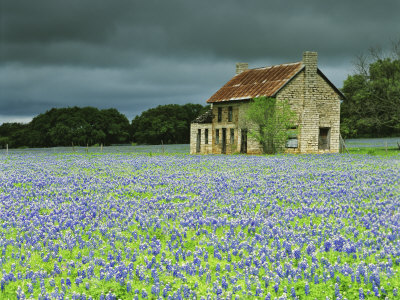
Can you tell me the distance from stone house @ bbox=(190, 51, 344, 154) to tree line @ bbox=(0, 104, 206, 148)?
54.7m

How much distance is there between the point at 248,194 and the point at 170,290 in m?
6.29

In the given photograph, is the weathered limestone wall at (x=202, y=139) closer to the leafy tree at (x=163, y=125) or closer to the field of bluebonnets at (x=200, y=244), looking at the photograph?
the field of bluebonnets at (x=200, y=244)

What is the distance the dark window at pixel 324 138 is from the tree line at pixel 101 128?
62224 millimetres

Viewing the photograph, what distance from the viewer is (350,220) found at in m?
8.06

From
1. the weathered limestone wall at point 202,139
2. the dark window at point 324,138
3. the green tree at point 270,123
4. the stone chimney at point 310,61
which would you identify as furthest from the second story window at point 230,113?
the dark window at point 324,138

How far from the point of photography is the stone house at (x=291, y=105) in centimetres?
4228

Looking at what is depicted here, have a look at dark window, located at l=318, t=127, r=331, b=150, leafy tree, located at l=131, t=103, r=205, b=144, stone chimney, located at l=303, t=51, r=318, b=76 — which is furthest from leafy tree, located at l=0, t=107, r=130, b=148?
stone chimney, located at l=303, t=51, r=318, b=76

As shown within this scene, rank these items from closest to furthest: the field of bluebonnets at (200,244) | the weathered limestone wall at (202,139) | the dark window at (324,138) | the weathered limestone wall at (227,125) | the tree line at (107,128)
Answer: the field of bluebonnets at (200,244) < the dark window at (324,138) < the weathered limestone wall at (227,125) < the weathered limestone wall at (202,139) < the tree line at (107,128)

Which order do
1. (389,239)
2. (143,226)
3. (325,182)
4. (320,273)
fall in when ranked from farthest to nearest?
(325,182)
(143,226)
(389,239)
(320,273)

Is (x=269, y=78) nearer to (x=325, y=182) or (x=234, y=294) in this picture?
(x=325, y=182)

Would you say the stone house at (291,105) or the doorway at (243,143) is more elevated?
the stone house at (291,105)

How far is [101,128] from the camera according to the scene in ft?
330

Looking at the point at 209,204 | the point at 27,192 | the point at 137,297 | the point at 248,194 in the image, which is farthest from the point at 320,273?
the point at 27,192

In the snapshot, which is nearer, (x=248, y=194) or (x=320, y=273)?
(x=320, y=273)
